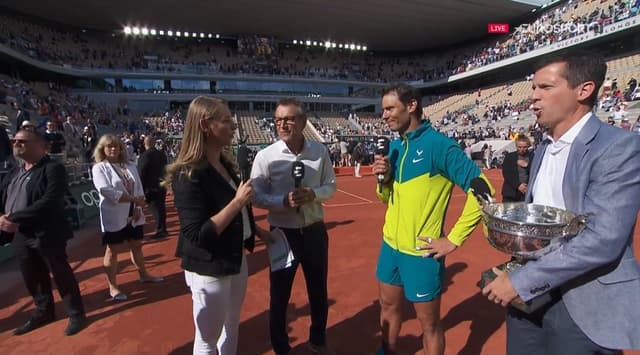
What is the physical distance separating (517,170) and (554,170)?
12.5 feet

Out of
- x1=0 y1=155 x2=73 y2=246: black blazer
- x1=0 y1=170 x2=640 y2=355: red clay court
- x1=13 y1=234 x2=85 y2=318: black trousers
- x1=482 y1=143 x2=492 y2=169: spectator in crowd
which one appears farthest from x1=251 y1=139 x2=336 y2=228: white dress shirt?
x1=482 y1=143 x2=492 y2=169: spectator in crowd

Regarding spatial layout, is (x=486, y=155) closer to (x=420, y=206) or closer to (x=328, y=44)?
(x=420, y=206)

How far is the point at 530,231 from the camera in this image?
1363 mm

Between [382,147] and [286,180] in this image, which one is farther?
[286,180]

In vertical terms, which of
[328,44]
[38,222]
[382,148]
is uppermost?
[328,44]

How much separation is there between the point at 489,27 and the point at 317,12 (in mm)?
21632

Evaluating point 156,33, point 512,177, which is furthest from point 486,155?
point 156,33

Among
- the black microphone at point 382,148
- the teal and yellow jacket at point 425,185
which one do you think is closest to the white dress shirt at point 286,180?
the black microphone at point 382,148

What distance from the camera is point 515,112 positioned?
2939 cm

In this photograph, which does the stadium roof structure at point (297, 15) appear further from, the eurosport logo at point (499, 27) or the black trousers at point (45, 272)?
the black trousers at point (45, 272)

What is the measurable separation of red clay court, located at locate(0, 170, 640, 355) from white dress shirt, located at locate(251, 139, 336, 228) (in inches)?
52.1

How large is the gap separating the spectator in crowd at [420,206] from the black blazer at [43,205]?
3135 millimetres

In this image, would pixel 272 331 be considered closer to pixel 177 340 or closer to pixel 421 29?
pixel 177 340

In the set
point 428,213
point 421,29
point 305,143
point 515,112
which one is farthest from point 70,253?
point 421,29
